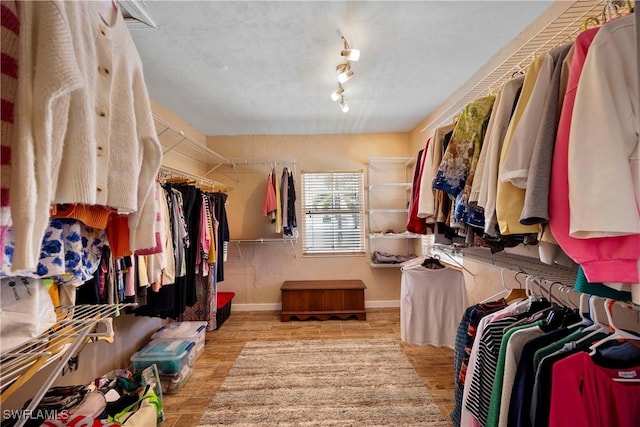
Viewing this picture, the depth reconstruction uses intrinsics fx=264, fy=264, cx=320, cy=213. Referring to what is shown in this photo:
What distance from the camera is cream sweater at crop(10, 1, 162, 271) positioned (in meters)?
0.58

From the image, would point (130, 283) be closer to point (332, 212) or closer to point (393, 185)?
point (332, 212)

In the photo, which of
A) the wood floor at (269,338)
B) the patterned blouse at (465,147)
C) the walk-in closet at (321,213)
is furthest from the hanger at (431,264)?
the patterned blouse at (465,147)

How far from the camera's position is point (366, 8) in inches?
62.6

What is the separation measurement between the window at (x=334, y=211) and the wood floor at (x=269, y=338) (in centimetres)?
101

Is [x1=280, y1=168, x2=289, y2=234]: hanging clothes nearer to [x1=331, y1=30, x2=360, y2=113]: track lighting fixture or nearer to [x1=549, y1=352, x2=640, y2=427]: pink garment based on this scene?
[x1=331, y1=30, x2=360, y2=113]: track lighting fixture

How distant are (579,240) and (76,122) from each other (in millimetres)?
1393

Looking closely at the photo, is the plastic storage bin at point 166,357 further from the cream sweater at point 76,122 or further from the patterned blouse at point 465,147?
the patterned blouse at point 465,147

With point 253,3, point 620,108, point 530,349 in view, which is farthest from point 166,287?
point 620,108

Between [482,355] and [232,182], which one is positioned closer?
[482,355]

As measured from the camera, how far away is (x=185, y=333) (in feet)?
7.91

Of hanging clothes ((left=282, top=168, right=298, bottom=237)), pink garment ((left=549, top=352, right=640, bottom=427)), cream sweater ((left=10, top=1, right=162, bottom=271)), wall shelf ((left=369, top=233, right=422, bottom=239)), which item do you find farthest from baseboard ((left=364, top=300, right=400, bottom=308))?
cream sweater ((left=10, top=1, right=162, bottom=271))

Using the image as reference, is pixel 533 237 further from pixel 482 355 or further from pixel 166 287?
pixel 166 287

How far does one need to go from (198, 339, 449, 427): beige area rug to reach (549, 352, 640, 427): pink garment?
1.13 meters

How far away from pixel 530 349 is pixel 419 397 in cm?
127
